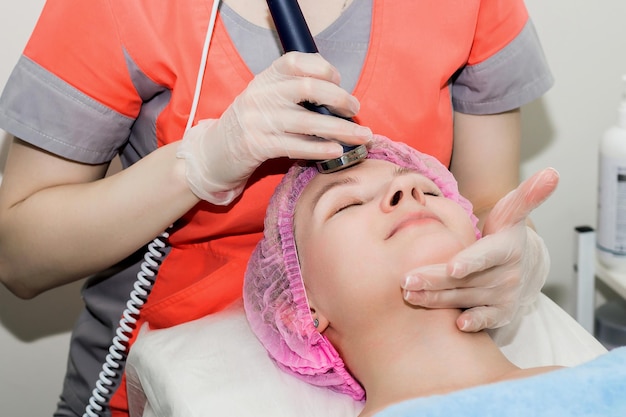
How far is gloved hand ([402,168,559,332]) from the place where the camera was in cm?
98

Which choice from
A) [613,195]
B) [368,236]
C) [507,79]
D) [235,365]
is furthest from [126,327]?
[613,195]

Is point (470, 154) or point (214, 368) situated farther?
point (470, 154)

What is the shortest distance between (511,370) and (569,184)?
0.83 meters

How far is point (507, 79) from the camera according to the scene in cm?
129

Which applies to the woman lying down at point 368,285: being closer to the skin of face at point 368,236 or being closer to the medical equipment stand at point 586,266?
the skin of face at point 368,236

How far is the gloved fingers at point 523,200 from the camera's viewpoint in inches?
37.9

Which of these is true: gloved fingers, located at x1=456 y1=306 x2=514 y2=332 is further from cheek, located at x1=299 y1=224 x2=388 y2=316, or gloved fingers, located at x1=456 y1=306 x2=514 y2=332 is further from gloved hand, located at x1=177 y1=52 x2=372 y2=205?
gloved hand, located at x1=177 y1=52 x2=372 y2=205

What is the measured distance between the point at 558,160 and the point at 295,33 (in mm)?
934

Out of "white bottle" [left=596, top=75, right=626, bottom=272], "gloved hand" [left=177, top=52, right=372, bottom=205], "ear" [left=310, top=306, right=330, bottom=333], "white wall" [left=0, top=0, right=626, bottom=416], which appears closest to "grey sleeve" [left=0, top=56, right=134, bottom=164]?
"gloved hand" [left=177, top=52, right=372, bottom=205]

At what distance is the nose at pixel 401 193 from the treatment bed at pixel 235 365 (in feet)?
0.96

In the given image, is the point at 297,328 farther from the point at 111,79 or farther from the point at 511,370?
the point at 111,79

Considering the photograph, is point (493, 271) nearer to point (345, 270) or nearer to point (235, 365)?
point (345, 270)

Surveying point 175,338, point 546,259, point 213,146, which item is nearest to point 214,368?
point 175,338

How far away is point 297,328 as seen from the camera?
3.53 ft
